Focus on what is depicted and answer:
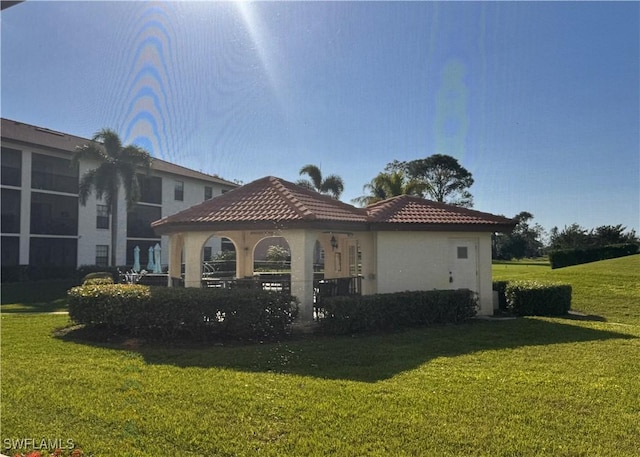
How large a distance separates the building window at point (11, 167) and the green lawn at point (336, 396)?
24.5 meters

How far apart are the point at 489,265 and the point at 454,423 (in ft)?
33.5

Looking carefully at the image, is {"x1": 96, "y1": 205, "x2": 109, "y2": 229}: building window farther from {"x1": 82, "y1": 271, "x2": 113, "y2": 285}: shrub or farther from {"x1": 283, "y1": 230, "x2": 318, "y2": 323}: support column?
{"x1": 283, "y1": 230, "x2": 318, "y2": 323}: support column

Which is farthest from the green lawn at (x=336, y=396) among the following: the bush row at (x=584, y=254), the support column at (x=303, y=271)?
the bush row at (x=584, y=254)

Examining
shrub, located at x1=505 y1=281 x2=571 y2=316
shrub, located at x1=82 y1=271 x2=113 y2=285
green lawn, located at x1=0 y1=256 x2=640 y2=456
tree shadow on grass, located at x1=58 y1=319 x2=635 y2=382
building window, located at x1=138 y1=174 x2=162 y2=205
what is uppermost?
building window, located at x1=138 y1=174 x2=162 y2=205

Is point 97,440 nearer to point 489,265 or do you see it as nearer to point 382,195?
point 489,265

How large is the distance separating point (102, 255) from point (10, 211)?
736 cm

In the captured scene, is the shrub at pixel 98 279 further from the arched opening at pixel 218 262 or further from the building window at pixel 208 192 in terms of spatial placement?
the building window at pixel 208 192

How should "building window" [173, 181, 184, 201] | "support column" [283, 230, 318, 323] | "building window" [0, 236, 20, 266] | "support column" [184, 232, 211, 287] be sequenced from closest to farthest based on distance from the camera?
"support column" [283, 230, 318, 323], "support column" [184, 232, 211, 287], "building window" [0, 236, 20, 266], "building window" [173, 181, 184, 201]

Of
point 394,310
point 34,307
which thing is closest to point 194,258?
point 394,310

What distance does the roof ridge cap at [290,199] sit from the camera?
12109 mm

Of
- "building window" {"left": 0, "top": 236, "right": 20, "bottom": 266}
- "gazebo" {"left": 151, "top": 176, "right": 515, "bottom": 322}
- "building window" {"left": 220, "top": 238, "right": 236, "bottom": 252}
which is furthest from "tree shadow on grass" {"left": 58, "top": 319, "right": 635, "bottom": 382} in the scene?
"building window" {"left": 220, "top": 238, "right": 236, "bottom": 252}

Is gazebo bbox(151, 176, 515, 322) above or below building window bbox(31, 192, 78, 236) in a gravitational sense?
below

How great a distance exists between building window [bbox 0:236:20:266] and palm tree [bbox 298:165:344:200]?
836 inches

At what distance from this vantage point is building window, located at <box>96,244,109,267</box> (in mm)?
36188
